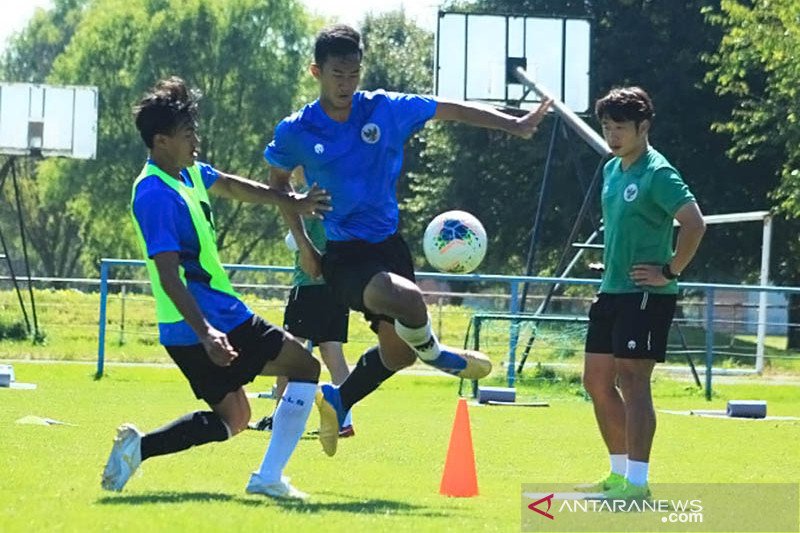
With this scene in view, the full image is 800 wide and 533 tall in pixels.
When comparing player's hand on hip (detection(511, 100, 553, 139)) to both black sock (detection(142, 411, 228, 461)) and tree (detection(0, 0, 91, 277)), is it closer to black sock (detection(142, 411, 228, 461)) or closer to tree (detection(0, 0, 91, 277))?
black sock (detection(142, 411, 228, 461))

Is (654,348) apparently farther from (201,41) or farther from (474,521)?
(201,41)

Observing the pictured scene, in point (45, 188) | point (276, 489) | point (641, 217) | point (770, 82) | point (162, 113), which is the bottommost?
point (276, 489)

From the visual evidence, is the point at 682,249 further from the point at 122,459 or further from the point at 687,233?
the point at 122,459

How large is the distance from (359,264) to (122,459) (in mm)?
1611

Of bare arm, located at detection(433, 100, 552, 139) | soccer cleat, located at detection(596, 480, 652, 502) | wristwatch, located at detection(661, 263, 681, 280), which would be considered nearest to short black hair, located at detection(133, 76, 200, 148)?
bare arm, located at detection(433, 100, 552, 139)

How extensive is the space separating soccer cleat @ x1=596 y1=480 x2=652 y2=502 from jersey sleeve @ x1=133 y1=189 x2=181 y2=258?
2440mm

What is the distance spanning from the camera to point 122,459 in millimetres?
8211

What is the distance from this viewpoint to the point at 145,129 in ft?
26.6

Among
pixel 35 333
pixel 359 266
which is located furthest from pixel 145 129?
pixel 35 333

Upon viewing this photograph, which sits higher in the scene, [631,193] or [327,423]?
[631,193]

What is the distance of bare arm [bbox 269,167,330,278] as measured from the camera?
917 centimetres

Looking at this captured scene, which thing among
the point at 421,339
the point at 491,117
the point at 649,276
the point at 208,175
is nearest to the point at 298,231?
the point at 208,175

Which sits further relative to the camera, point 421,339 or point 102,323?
point 102,323

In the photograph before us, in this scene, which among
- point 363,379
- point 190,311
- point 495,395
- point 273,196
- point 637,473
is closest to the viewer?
point 190,311
